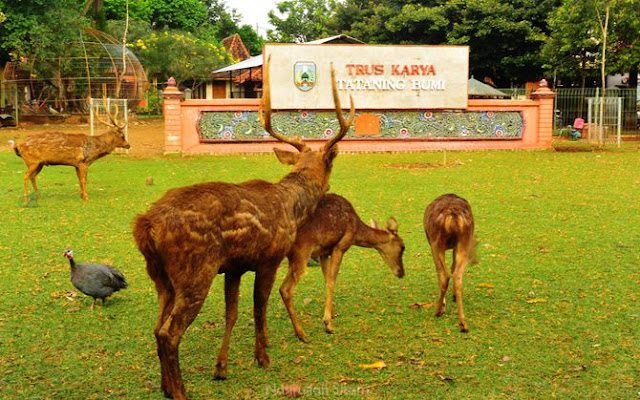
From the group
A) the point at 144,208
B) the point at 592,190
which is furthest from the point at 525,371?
the point at 592,190

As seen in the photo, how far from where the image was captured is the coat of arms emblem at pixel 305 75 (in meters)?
21.1

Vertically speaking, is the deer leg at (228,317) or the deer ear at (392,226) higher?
the deer ear at (392,226)

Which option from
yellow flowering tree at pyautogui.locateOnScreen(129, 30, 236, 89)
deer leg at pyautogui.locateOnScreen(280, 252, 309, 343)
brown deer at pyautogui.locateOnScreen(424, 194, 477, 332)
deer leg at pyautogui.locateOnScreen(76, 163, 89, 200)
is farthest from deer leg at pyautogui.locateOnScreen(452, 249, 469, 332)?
yellow flowering tree at pyautogui.locateOnScreen(129, 30, 236, 89)

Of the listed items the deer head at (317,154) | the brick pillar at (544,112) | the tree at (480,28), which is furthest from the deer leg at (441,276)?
the tree at (480,28)

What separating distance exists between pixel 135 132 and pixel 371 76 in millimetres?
11598

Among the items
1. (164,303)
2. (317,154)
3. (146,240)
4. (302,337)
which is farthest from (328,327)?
(146,240)

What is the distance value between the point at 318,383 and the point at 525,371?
57.3 inches

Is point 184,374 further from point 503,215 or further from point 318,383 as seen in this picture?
point 503,215

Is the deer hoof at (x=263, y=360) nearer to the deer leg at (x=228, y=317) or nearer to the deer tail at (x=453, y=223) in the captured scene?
the deer leg at (x=228, y=317)

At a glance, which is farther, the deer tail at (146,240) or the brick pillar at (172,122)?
the brick pillar at (172,122)

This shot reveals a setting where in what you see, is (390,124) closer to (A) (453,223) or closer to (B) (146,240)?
(A) (453,223)

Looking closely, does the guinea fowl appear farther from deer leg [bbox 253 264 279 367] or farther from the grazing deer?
the grazing deer

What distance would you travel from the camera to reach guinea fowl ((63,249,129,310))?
620 centimetres

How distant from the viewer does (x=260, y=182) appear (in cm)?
521
